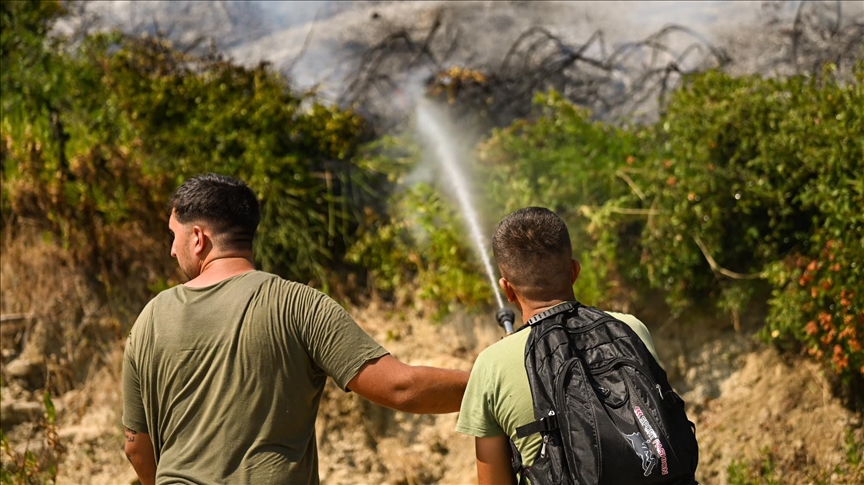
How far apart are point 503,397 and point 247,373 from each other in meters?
0.81

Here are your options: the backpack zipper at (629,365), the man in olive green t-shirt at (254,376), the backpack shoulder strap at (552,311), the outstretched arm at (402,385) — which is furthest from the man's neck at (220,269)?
the backpack zipper at (629,365)

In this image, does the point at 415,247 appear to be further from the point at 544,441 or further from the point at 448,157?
the point at 544,441

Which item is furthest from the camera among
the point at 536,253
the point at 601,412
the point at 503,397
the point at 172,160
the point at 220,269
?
the point at 172,160

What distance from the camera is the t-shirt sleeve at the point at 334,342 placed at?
280 centimetres

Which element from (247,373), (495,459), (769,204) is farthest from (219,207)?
(769,204)

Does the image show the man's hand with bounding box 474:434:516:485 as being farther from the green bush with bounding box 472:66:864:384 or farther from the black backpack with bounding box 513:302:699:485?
the green bush with bounding box 472:66:864:384

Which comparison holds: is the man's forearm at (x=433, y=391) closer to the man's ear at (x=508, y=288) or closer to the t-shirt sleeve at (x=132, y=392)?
the man's ear at (x=508, y=288)

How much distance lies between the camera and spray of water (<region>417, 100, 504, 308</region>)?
615 cm

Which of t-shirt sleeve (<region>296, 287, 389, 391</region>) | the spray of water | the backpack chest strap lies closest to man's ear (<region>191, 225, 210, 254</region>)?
t-shirt sleeve (<region>296, 287, 389, 391</region>)

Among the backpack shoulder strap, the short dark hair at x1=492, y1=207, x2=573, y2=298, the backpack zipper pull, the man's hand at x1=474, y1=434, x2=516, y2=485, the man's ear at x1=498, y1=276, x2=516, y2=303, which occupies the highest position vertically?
the short dark hair at x1=492, y1=207, x2=573, y2=298

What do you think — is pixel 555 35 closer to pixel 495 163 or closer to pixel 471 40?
pixel 471 40

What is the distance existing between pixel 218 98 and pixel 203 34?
1.01 metres

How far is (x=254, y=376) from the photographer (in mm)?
2787

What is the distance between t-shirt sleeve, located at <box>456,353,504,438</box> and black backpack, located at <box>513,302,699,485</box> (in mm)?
97
